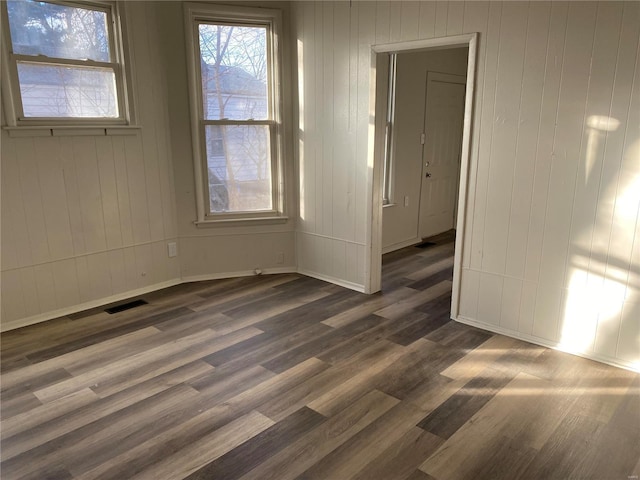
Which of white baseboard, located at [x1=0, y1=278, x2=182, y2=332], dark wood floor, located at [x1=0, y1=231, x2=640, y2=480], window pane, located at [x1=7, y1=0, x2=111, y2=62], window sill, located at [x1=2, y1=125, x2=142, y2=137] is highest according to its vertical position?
window pane, located at [x1=7, y1=0, x2=111, y2=62]

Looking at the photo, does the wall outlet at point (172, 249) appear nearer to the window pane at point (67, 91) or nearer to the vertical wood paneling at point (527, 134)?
the window pane at point (67, 91)

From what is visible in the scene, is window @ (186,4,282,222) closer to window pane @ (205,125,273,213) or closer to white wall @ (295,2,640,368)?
window pane @ (205,125,273,213)

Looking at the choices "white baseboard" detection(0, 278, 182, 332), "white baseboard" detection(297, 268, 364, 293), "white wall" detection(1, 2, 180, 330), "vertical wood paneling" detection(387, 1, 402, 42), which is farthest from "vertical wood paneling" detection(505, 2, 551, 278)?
"white baseboard" detection(0, 278, 182, 332)

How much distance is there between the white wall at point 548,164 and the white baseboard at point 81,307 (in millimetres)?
2443

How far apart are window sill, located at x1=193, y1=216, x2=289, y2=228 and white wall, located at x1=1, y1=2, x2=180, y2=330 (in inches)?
11.1

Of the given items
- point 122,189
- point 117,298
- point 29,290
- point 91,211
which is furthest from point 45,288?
point 122,189

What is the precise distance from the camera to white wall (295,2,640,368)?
2713mm

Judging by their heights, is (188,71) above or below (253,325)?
above

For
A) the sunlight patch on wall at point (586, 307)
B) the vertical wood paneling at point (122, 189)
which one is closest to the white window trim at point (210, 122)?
the vertical wood paneling at point (122, 189)

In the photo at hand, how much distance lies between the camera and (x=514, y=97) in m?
3.04

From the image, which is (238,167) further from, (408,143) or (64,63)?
(408,143)

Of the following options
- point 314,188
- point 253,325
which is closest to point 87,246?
point 253,325

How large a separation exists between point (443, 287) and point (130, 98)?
3.17 meters

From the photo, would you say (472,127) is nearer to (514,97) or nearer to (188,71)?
(514,97)
